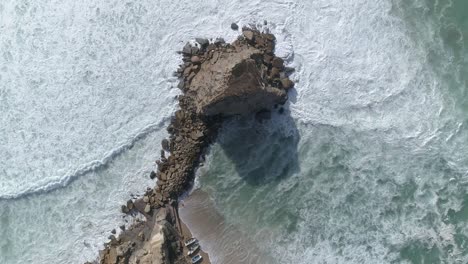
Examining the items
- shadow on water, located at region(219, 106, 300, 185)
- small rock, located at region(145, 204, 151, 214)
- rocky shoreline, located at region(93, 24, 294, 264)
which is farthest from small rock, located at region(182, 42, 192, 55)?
small rock, located at region(145, 204, 151, 214)

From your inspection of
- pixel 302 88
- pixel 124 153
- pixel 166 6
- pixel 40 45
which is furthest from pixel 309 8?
pixel 40 45

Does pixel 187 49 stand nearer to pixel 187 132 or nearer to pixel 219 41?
pixel 219 41

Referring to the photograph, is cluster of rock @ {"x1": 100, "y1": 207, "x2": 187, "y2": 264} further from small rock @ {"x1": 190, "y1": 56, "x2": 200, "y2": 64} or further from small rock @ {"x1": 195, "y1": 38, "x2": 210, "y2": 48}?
small rock @ {"x1": 195, "y1": 38, "x2": 210, "y2": 48}

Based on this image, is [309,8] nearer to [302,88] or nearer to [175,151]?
[302,88]

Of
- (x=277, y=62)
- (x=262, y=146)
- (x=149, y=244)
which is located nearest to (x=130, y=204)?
(x=149, y=244)

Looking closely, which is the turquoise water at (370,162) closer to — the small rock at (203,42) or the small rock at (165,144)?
the small rock at (165,144)

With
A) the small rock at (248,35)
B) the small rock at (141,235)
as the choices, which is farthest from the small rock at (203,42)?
the small rock at (141,235)

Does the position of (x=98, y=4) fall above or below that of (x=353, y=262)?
Result: above
